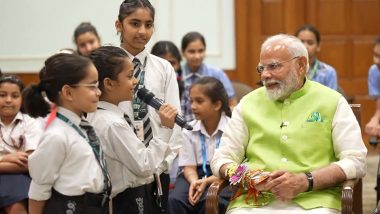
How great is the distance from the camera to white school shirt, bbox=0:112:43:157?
4109mm

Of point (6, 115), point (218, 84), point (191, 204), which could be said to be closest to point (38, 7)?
point (6, 115)

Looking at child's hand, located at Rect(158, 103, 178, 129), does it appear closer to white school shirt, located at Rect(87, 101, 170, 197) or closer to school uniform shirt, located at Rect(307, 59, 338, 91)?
white school shirt, located at Rect(87, 101, 170, 197)

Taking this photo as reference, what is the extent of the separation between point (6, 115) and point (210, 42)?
3.00 m


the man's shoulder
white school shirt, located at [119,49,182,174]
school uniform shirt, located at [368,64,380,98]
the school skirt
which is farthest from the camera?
school uniform shirt, located at [368,64,380,98]

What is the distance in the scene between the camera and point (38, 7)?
22.0 ft

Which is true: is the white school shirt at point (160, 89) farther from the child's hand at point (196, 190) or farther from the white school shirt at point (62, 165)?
the white school shirt at point (62, 165)

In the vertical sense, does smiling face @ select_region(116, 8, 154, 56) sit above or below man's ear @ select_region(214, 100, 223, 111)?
above

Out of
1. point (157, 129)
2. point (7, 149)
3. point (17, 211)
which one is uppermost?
point (157, 129)

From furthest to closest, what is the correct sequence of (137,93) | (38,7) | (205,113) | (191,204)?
(38,7), (205,113), (191,204), (137,93)

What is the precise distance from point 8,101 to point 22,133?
21cm

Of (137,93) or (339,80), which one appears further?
(339,80)

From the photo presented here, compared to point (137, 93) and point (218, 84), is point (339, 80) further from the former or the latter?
point (137, 93)

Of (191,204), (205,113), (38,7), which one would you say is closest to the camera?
(191,204)

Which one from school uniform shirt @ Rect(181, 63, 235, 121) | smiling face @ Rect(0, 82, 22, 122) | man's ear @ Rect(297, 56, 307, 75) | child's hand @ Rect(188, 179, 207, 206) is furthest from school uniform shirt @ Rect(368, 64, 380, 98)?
smiling face @ Rect(0, 82, 22, 122)
